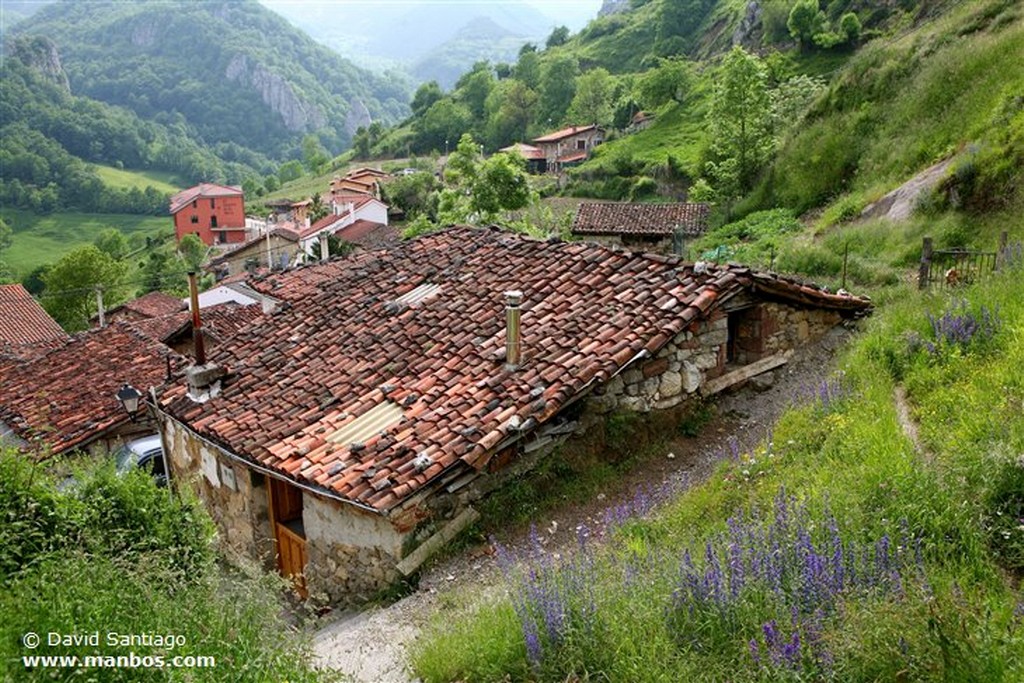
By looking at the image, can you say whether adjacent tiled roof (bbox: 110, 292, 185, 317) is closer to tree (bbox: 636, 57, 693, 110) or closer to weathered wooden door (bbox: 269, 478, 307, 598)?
weathered wooden door (bbox: 269, 478, 307, 598)

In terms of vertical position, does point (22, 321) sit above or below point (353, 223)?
above

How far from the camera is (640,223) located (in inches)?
1492

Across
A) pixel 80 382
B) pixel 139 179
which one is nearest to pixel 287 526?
pixel 80 382

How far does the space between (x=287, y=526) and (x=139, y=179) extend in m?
149

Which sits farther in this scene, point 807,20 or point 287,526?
point 807,20

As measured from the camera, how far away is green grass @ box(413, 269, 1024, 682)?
145 inches

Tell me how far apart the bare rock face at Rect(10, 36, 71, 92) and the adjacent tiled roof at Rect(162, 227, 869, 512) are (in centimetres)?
17435

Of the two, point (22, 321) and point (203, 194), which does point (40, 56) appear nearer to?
point (203, 194)

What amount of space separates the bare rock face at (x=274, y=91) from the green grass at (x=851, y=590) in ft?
670

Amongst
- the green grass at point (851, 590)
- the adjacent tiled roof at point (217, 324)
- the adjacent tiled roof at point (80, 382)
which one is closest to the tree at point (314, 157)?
the adjacent tiled roof at point (217, 324)

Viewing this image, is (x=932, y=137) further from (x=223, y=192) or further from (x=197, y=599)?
(x=223, y=192)

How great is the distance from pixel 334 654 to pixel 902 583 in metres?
4.47

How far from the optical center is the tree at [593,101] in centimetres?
9381

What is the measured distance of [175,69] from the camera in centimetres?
19925
